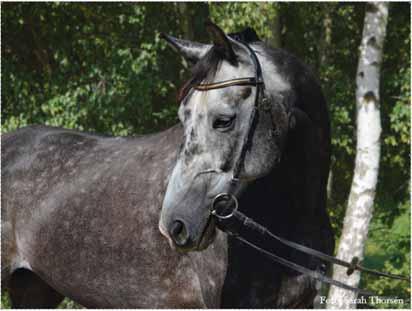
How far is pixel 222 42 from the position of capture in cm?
329

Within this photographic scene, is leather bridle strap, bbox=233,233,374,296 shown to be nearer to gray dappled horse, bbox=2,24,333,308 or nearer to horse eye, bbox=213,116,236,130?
gray dappled horse, bbox=2,24,333,308

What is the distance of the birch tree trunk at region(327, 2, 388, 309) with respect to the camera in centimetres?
854

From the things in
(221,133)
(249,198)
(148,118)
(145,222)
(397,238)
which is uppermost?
(221,133)

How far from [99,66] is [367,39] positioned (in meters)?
3.67

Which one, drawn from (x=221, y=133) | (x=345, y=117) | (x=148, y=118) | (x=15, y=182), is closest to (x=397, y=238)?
(x=345, y=117)

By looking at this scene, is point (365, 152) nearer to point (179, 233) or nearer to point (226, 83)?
point (226, 83)

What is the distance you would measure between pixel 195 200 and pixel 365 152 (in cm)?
571

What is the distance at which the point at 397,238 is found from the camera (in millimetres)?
11359

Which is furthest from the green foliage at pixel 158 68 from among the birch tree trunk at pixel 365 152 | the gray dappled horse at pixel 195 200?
the gray dappled horse at pixel 195 200

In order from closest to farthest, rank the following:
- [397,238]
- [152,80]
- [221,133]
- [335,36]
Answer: [221,133]
[152,80]
[397,238]
[335,36]

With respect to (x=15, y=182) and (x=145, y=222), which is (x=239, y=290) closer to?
(x=145, y=222)

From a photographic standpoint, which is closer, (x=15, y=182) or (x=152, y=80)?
(x=15, y=182)

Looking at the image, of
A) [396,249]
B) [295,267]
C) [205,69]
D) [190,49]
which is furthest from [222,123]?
[396,249]

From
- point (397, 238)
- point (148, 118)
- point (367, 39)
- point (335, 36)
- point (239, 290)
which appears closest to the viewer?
point (239, 290)
